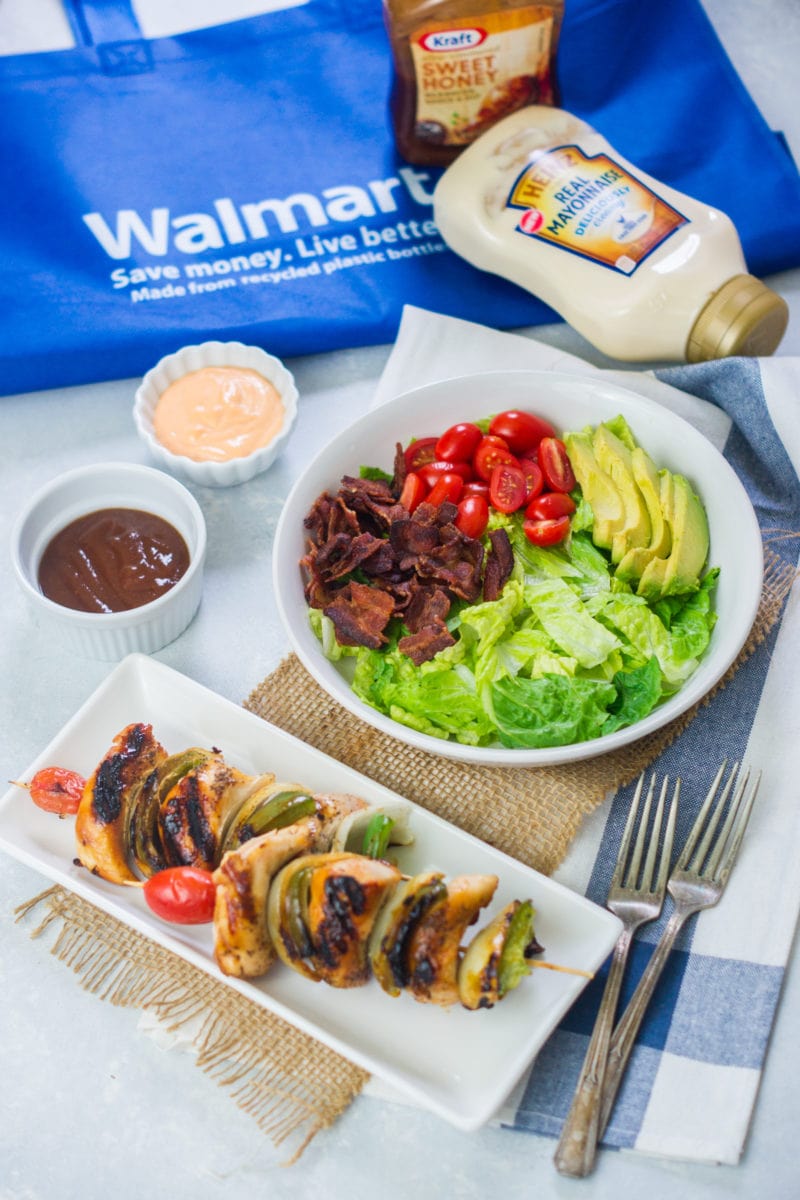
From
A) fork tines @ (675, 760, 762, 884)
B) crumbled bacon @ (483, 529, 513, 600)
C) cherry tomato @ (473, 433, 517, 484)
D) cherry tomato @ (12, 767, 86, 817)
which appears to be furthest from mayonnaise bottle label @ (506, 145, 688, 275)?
cherry tomato @ (12, 767, 86, 817)

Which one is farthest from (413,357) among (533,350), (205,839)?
(205,839)

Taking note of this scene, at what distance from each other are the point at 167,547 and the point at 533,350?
48.5 inches

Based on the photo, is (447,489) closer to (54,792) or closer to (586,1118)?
(54,792)

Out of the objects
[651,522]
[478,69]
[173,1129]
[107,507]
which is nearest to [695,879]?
[651,522]

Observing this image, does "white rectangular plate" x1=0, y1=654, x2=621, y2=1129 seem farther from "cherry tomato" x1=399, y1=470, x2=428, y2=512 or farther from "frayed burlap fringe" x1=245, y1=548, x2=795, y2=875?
"cherry tomato" x1=399, y1=470, x2=428, y2=512

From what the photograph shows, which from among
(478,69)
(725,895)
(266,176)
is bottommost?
(725,895)

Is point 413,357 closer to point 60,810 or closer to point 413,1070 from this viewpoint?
point 60,810

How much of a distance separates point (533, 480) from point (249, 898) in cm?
125

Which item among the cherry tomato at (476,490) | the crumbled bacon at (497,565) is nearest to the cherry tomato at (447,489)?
the cherry tomato at (476,490)

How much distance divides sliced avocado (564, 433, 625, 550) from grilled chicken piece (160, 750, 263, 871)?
40.9 inches

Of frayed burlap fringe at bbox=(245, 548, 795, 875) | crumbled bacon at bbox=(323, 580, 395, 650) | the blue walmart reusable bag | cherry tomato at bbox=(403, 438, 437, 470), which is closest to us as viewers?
frayed burlap fringe at bbox=(245, 548, 795, 875)

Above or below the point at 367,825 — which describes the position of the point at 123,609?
above

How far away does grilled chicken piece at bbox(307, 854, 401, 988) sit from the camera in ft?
6.98

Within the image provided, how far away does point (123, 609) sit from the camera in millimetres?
2744
